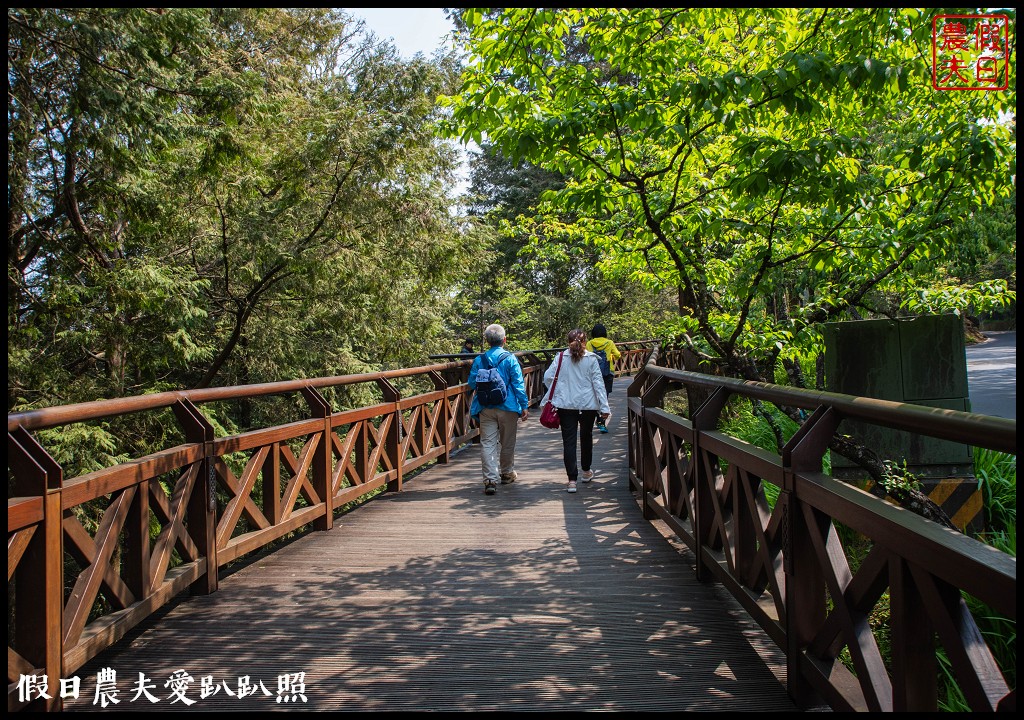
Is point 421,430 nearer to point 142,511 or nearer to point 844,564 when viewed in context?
point 142,511

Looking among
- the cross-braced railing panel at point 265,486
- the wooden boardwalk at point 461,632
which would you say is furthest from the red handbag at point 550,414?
the cross-braced railing panel at point 265,486

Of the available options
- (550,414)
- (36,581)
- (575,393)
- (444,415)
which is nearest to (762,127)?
(575,393)

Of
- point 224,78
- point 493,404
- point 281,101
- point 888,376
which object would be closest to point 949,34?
point 888,376

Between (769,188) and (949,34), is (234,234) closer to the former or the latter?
(769,188)

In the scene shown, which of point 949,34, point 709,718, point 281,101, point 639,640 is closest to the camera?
point 709,718

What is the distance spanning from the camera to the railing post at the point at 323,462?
5.97 meters

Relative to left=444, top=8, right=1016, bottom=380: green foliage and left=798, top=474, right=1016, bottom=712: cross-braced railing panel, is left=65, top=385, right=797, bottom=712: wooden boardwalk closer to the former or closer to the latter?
left=798, top=474, right=1016, bottom=712: cross-braced railing panel

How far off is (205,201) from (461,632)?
31.0 feet

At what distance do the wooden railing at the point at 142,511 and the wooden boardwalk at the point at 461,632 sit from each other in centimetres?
21

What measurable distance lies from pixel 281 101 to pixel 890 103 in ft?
30.7

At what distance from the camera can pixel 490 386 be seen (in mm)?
7617

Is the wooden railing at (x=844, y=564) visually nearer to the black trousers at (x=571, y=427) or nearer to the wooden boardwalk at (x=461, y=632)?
the wooden boardwalk at (x=461, y=632)

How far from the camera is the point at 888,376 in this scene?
16.3ft

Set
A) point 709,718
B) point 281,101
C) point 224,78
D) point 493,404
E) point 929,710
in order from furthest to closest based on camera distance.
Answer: point 281,101 → point 224,78 → point 493,404 → point 709,718 → point 929,710
